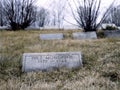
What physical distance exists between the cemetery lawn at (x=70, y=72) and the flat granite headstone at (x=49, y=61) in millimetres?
177

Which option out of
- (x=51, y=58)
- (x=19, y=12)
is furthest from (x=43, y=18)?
(x=51, y=58)

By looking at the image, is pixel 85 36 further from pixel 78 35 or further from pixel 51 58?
pixel 51 58

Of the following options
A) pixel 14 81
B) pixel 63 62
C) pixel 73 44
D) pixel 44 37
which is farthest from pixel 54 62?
pixel 44 37

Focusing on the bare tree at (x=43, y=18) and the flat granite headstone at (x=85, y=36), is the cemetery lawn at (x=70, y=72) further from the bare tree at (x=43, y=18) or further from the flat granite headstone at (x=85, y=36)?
the bare tree at (x=43, y=18)

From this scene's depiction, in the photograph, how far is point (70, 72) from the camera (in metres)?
5.66

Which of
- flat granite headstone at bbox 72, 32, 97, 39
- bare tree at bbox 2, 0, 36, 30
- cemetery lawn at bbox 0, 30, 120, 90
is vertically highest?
bare tree at bbox 2, 0, 36, 30

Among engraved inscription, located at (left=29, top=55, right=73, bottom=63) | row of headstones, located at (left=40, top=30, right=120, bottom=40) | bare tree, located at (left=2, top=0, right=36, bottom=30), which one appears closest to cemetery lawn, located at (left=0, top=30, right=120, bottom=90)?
engraved inscription, located at (left=29, top=55, right=73, bottom=63)

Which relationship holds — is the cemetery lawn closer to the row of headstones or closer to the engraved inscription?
the engraved inscription

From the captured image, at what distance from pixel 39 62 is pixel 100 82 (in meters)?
1.65

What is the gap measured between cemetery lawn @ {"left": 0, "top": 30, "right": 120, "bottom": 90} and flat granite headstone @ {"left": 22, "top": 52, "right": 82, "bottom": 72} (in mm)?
177

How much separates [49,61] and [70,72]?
621mm

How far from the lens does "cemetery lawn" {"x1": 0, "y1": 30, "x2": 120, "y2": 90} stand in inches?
186

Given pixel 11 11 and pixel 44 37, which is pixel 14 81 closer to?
pixel 44 37

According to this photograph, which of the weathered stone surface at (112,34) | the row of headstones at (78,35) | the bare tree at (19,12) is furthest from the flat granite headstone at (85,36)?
the bare tree at (19,12)
